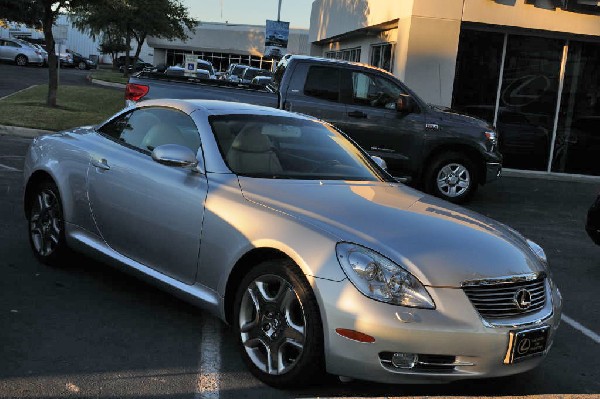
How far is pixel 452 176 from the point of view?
1097cm

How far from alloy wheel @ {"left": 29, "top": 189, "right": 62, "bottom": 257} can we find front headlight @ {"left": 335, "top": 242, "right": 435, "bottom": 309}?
292cm

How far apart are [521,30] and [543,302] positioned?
12.7 meters

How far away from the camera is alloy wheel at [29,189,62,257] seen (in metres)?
5.57

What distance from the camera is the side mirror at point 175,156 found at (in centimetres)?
446

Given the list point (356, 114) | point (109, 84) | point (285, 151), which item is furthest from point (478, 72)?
point (109, 84)

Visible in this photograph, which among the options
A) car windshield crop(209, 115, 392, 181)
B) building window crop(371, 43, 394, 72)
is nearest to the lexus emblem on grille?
car windshield crop(209, 115, 392, 181)

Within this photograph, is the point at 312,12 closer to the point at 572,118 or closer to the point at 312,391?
the point at 572,118

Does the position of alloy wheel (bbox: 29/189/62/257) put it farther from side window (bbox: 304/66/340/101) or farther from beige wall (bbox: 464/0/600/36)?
beige wall (bbox: 464/0/600/36)

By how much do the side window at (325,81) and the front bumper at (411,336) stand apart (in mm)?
7473

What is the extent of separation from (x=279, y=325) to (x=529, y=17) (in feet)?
42.7

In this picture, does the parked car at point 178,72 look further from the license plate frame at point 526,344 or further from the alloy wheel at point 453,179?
the license plate frame at point 526,344

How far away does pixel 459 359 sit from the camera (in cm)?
345

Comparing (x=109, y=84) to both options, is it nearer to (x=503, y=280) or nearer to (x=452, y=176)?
(x=452, y=176)

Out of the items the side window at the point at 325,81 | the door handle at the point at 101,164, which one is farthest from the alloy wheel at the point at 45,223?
the side window at the point at 325,81
